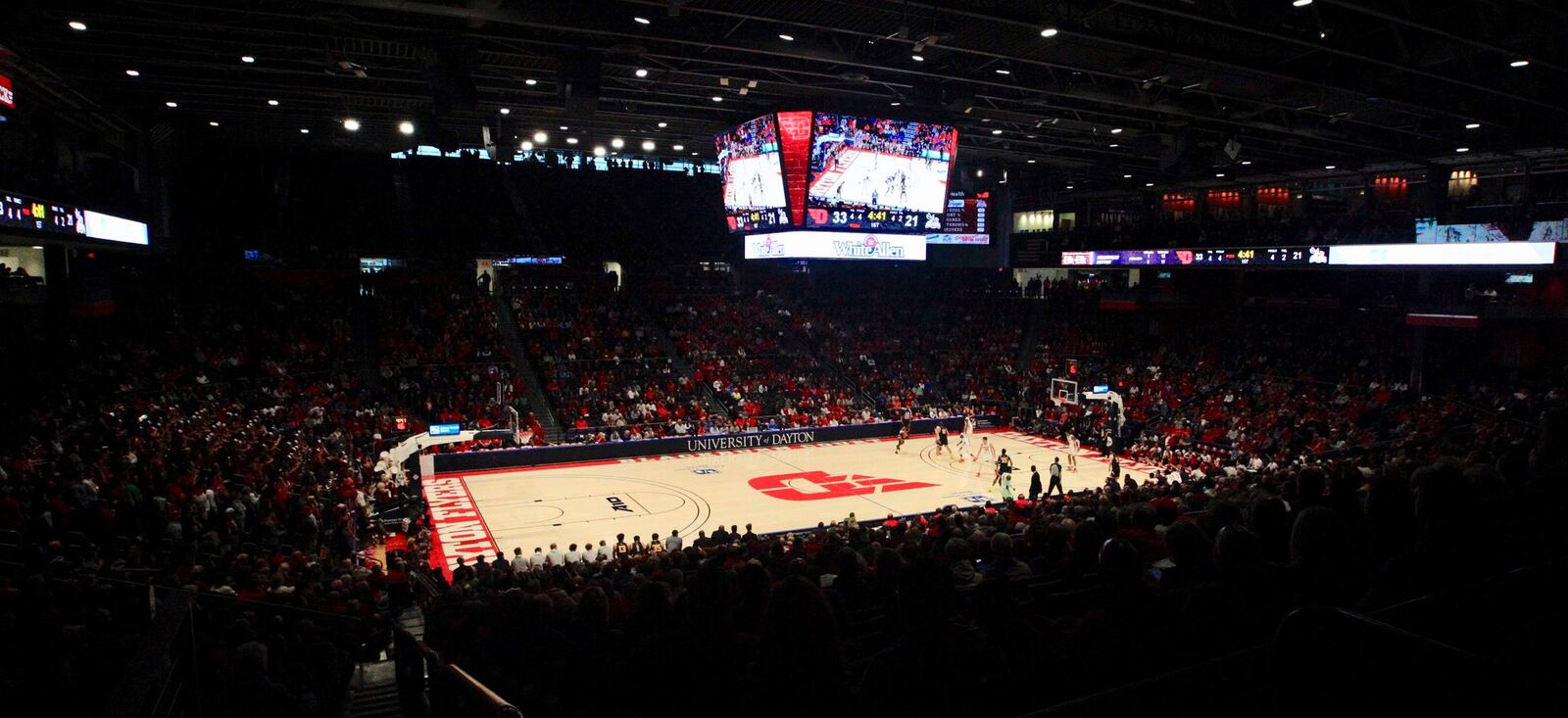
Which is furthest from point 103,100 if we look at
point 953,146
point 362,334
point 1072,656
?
point 1072,656

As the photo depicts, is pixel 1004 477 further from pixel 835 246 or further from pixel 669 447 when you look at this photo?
pixel 669 447

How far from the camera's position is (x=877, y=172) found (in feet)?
78.6

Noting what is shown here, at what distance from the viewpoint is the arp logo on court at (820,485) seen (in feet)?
77.7

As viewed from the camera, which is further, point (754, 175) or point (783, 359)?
point (783, 359)

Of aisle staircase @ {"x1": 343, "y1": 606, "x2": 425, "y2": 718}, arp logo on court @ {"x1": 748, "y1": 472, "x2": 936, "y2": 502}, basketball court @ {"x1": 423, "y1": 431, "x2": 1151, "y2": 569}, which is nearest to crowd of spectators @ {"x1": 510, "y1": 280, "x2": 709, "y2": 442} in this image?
basketball court @ {"x1": 423, "y1": 431, "x2": 1151, "y2": 569}

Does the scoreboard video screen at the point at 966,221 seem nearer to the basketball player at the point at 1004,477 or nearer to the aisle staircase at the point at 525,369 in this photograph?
the basketball player at the point at 1004,477

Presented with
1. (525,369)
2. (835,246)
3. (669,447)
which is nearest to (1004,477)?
(835,246)

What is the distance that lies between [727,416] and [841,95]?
1325 centimetres

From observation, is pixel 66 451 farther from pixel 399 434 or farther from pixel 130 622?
pixel 399 434

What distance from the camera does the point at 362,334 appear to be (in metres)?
31.1

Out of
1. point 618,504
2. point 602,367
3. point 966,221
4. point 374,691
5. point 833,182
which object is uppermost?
point 966,221

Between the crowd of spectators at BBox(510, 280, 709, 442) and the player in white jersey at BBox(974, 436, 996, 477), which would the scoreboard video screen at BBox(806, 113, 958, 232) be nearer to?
the player in white jersey at BBox(974, 436, 996, 477)

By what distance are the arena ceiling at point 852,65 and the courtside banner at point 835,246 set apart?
143 inches

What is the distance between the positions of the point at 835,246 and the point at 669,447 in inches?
365
